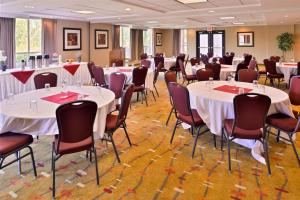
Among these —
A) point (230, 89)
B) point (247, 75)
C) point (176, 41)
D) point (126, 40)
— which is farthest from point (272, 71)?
point (176, 41)

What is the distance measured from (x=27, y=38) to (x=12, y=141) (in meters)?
7.68

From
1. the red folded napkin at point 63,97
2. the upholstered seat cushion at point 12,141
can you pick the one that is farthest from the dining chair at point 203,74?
the upholstered seat cushion at point 12,141

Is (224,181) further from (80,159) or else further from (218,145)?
(80,159)

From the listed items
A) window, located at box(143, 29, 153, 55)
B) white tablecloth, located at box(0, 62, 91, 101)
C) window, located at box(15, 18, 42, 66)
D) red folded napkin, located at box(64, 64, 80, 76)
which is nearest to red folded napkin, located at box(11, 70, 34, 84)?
white tablecloth, located at box(0, 62, 91, 101)

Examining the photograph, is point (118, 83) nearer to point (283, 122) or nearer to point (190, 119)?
point (190, 119)

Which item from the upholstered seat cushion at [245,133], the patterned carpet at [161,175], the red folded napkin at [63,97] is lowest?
the patterned carpet at [161,175]

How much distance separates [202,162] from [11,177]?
7.71 feet

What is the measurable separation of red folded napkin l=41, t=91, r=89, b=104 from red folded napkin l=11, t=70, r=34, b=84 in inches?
132

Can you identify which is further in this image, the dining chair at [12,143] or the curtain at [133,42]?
the curtain at [133,42]

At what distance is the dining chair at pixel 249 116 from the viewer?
118 inches

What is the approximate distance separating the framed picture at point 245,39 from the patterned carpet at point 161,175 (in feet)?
49.2

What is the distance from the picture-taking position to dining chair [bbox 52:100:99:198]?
8.41 feet

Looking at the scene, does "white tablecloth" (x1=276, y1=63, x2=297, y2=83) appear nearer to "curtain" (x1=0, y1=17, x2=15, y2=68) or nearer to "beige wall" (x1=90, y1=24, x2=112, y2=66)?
"beige wall" (x1=90, y1=24, x2=112, y2=66)

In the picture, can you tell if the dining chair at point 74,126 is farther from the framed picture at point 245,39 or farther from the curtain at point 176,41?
the curtain at point 176,41
